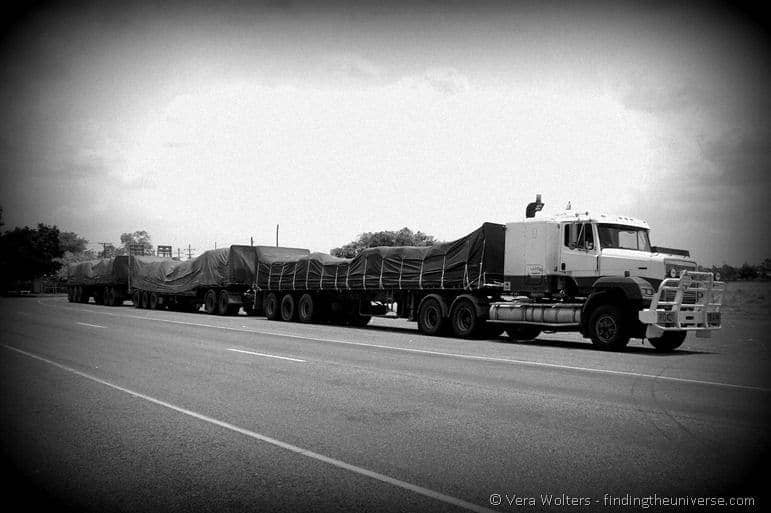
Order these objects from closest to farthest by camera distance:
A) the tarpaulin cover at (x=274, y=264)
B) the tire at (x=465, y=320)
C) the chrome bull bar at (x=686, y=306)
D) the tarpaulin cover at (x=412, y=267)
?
the chrome bull bar at (x=686, y=306), the tire at (x=465, y=320), the tarpaulin cover at (x=412, y=267), the tarpaulin cover at (x=274, y=264)

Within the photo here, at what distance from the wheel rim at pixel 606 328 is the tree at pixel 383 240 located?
56.5 metres

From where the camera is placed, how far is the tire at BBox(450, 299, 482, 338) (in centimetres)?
1920

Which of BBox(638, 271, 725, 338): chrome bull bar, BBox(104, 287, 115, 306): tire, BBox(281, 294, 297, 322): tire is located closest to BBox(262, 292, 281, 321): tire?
BBox(281, 294, 297, 322): tire

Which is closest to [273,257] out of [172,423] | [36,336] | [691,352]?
[36,336]

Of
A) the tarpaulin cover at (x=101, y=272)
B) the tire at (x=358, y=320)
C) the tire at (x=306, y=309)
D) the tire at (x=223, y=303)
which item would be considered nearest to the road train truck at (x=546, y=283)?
the tire at (x=358, y=320)

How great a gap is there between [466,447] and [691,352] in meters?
11.8

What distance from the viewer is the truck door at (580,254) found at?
55.8 ft

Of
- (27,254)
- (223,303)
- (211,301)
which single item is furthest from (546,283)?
(27,254)

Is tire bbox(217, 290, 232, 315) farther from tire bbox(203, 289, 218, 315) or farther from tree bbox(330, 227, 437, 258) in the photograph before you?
tree bbox(330, 227, 437, 258)

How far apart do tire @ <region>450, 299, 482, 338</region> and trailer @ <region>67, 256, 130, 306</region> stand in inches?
1251

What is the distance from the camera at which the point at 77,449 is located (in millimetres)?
5902

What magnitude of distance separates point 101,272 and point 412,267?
3385 cm

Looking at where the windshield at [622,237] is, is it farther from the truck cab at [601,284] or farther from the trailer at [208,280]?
the trailer at [208,280]

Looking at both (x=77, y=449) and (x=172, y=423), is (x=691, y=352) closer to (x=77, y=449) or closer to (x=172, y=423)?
(x=172, y=423)
